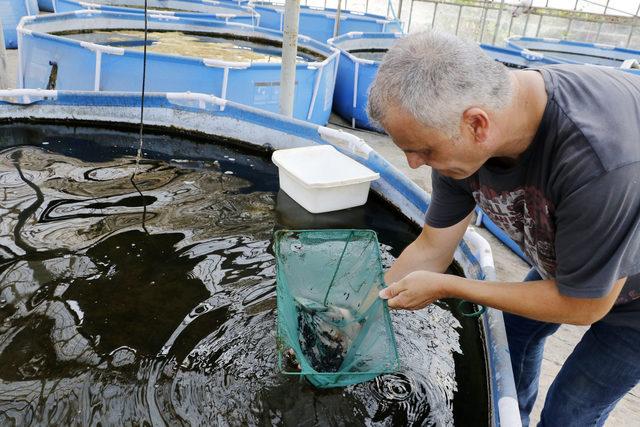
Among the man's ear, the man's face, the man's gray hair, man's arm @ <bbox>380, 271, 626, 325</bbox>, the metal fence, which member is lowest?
man's arm @ <bbox>380, 271, 626, 325</bbox>

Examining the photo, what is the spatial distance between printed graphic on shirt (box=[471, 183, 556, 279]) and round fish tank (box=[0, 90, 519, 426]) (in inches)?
18.8

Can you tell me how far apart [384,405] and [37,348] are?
1.39m

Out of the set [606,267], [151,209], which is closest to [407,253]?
[606,267]

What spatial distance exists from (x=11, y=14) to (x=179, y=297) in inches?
371

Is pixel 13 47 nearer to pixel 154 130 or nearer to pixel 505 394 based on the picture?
pixel 154 130

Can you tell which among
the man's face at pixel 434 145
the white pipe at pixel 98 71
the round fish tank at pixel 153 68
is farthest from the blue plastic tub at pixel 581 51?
the man's face at pixel 434 145

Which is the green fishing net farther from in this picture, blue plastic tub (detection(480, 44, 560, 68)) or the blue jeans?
blue plastic tub (detection(480, 44, 560, 68))

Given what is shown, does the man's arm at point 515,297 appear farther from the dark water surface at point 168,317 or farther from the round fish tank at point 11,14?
the round fish tank at point 11,14

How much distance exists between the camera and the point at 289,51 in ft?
11.8

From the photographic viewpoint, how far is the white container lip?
2.92m

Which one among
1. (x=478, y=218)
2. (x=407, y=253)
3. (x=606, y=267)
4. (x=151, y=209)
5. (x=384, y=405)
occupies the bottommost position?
(x=478, y=218)

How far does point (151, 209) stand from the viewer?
283 cm

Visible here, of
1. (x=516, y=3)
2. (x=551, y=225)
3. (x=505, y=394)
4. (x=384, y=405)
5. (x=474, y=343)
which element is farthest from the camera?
(x=516, y=3)

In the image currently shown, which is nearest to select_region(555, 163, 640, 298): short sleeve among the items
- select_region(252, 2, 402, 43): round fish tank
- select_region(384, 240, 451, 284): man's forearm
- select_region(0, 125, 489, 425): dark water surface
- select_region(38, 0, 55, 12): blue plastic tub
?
select_region(384, 240, 451, 284): man's forearm
